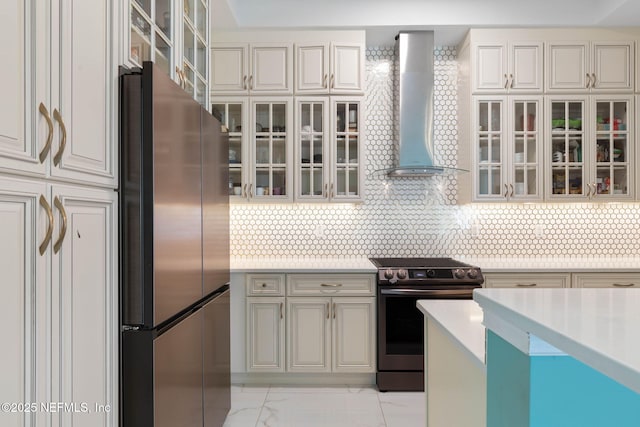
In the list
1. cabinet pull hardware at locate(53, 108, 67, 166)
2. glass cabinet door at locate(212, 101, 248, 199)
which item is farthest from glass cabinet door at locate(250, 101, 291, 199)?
cabinet pull hardware at locate(53, 108, 67, 166)

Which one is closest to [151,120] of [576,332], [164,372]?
[164,372]

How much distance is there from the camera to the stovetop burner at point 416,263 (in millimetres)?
3279

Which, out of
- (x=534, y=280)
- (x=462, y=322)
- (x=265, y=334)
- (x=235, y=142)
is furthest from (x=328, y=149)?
(x=462, y=322)

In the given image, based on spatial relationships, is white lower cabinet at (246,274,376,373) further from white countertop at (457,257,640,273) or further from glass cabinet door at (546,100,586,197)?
glass cabinet door at (546,100,586,197)

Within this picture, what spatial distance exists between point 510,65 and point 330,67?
1.46 meters

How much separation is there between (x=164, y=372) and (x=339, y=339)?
6.00ft

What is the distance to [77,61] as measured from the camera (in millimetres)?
1223

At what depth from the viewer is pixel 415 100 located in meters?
3.59

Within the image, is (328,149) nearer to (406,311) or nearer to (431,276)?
(431,276)

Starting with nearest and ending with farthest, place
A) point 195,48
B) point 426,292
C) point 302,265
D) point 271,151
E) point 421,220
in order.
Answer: point 195,48, point 426,292, point 302,265, point 271,151, point 421,220

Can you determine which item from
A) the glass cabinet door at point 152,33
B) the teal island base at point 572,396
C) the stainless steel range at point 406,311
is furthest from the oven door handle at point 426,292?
the teal island base at point 572,396

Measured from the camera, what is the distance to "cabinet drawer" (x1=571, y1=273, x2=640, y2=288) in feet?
10.5

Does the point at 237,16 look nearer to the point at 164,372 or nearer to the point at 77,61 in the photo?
the point at 77,61

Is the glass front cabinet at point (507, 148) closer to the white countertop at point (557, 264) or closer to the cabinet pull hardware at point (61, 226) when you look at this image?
the white countertop at point (557, 264)
